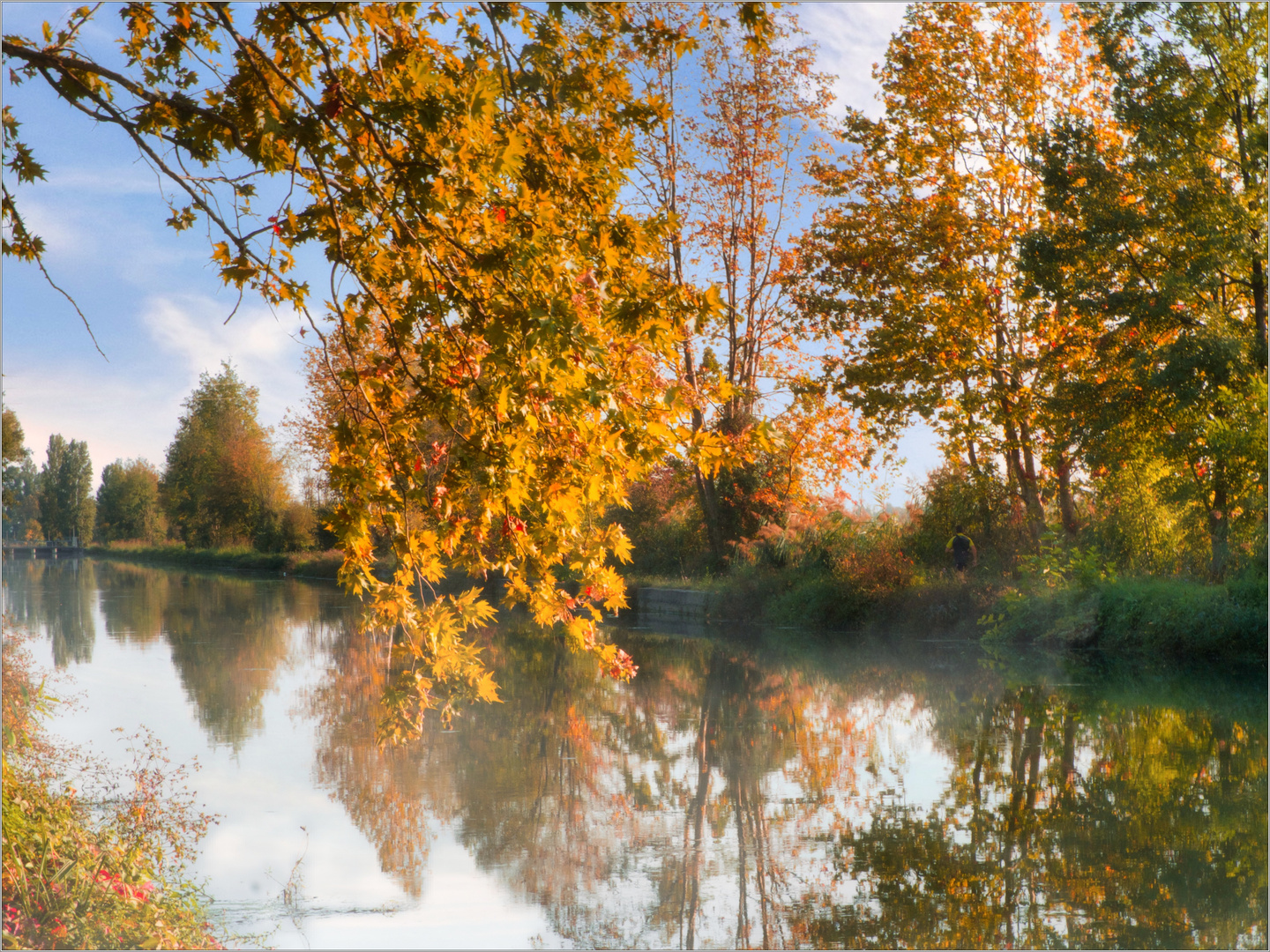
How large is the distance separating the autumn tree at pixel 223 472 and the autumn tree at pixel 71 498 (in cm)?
2566

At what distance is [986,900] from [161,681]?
35.5 ft

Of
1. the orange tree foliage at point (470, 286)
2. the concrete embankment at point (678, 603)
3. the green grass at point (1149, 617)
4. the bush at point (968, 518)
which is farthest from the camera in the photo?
the concrete embankment at point (678, 603)

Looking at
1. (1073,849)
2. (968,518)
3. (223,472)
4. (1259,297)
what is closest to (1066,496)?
(968,518)

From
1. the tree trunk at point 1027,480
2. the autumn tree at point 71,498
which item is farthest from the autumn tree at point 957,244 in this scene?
the autumn tree at point 71,498

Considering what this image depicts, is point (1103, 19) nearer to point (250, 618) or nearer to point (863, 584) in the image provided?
point (863, 584)

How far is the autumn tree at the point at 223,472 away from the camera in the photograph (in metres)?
51.2

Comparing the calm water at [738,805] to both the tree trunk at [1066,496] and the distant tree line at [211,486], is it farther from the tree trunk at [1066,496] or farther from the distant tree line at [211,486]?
the distant tree line at [211,486]

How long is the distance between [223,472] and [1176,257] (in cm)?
4622

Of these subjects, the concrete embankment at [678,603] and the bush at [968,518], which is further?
the concrete embankment at [678,603]

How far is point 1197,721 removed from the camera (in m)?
9.52

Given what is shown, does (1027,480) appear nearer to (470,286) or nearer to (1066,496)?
(1066,496)

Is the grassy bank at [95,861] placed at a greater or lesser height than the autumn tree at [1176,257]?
lesser

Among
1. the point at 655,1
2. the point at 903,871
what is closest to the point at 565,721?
the point at 903,871

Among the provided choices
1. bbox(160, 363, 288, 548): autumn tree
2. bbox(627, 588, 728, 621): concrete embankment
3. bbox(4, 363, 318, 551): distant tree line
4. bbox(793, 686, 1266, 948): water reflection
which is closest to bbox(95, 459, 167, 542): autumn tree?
bbox(4, 363, 318, 551): distant tree line
